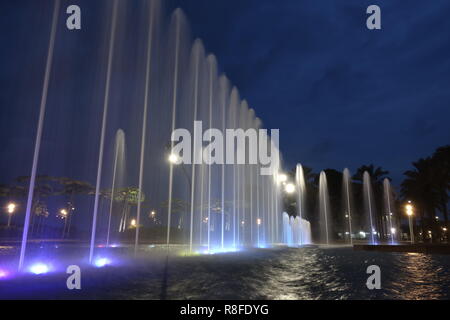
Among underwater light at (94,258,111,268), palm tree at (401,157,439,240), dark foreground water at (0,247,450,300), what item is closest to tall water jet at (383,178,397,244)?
palm tree at (401,157,439,240)

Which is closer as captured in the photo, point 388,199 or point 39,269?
point 39,269

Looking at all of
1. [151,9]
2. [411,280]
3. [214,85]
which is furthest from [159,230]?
[411,280]

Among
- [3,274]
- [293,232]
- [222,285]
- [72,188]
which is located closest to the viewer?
[222,285]

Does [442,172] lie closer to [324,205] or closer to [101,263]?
[324,205]

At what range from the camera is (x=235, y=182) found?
93.3 ft

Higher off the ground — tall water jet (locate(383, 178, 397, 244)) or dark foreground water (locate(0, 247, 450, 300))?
tall water jet (locate(383, 178, 397, 244))

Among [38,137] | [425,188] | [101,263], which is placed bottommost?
[101,263]

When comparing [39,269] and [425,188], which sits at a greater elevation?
[425,188]

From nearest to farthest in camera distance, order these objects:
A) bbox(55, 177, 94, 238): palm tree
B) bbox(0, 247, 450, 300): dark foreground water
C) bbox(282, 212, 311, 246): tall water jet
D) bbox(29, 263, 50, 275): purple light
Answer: bbox(0, 247, 450, 300): dark foreground water → bbox(29, 263, 50, 275): purple light → bbox(282, 212, 311, 246): tall water jet → bbox(55, 177, 94, 238): palm tree

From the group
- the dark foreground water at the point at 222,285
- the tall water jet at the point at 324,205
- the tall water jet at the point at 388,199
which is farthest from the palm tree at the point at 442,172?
the dark foreground water at the point at 222,285

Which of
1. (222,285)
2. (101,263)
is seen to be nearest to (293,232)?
(101,263)

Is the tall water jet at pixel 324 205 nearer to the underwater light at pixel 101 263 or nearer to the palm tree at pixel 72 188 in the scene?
the palm tree at pixel 72 188

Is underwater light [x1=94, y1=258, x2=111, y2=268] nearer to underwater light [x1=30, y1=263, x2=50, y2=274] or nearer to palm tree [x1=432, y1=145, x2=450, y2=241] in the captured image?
underwater light [x1=30, y1=263, x2=50, y2=274]
